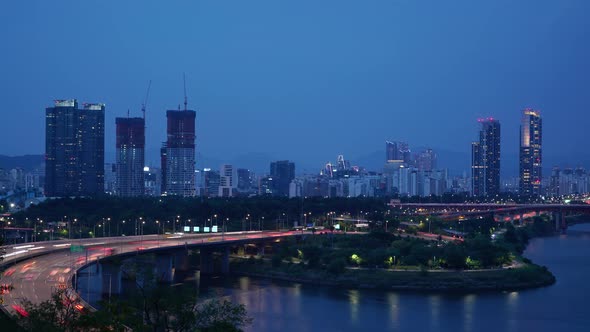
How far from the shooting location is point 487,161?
8044 cm

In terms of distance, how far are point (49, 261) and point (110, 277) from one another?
147 centimetres

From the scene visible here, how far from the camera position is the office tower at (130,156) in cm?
7062

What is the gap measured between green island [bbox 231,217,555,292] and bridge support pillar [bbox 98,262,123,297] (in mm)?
5599

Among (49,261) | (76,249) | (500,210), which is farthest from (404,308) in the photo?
(500,210)

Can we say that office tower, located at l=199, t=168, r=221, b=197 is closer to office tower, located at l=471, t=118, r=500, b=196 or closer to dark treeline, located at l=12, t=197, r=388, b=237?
office tower, located at l=471, t=118, r=500, b=196

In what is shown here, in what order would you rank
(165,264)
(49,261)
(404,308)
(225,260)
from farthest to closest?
1. (225,260)
2. (165,264)
3. (49,261)
4. (404,308)

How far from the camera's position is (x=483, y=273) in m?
19.9

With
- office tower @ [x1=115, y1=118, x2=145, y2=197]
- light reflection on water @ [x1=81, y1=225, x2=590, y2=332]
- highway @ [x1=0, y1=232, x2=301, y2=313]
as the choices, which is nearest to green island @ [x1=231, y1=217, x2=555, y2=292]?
light reflection on water @ [x1=81, y1=225, x2=590, y2=332]

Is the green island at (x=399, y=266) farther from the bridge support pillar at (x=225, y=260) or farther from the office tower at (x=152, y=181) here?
the office tower at (x=152, y=181)

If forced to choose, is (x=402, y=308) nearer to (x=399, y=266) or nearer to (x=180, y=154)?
(x=399, y=266)

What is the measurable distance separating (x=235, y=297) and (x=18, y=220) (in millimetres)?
15911

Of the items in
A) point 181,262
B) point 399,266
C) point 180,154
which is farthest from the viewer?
point 180,154

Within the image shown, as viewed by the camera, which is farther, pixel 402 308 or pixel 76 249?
pixel 76 249

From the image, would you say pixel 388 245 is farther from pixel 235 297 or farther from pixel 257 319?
pixel 257 319
